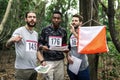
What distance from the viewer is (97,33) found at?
5.63 m

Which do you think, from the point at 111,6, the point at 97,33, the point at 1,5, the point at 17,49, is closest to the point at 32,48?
the point at 17,49

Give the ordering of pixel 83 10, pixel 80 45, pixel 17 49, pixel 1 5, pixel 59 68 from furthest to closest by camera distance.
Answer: pixel 1 5 < pixel 83 10 < pixel 59 68 < pixel 80 45 < pixel 17 49

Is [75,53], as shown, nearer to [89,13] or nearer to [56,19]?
[56,19]

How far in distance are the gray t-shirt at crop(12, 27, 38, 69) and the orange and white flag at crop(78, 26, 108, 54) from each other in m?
0.89

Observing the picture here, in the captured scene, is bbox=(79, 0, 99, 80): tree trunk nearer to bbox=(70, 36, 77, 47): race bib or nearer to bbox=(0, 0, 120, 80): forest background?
bbox=(0, 0, 120, 80): forest background

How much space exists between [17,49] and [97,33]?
149 cm

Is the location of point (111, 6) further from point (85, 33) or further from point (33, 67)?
point (33, 67)

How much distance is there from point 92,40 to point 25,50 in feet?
4.10

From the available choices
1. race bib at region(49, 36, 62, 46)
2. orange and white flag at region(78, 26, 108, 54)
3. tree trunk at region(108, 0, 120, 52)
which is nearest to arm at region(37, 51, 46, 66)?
race bib at region(49, 36, 62, 46)

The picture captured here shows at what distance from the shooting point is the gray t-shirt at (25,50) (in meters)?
5.18

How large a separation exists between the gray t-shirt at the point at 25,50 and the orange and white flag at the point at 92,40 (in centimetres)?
89

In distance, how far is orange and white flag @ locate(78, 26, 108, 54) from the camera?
218 inches

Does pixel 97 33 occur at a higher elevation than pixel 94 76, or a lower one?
higher

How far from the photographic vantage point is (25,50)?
519 centimetres
